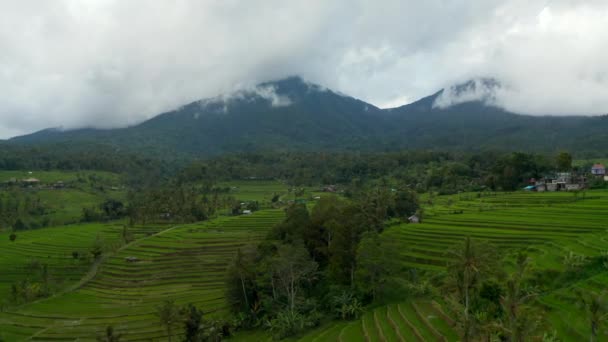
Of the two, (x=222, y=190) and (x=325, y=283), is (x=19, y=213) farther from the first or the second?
(x=325, y=283)

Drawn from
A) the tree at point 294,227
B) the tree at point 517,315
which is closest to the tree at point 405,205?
the tree at point 294,227

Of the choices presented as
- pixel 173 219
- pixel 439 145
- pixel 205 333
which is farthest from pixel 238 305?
pixel 439 145

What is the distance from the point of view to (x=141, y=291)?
43.9m

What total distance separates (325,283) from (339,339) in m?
11.6

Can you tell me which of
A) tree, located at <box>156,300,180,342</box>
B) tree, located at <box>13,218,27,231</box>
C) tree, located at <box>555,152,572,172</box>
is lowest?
tree, located at <box>156,300,180,342</box>

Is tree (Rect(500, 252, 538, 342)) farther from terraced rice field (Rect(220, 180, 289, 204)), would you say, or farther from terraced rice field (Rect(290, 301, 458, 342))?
terraced rice field (Rect(220, 180, 289, 204))

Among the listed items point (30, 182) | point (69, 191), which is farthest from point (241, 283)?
point (30, 182)

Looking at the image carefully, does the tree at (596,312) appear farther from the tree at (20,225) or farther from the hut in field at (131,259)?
the tree at (20,225)

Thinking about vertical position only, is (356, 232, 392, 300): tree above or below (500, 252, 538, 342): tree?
below

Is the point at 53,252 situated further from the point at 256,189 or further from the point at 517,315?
the point at 256,189

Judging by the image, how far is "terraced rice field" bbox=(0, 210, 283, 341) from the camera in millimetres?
35188

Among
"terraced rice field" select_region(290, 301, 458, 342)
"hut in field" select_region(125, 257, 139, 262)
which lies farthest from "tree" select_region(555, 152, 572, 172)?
"hut in field" select_region(125, 257, 139, 262)

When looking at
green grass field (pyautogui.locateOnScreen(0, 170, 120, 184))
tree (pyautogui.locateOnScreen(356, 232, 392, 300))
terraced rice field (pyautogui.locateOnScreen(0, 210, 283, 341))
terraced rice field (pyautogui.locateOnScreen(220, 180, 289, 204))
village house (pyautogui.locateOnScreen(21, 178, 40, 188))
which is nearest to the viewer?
tree (pyautogui.locateOnScreen(356, 232, 392, 300))

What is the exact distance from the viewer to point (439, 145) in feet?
644
